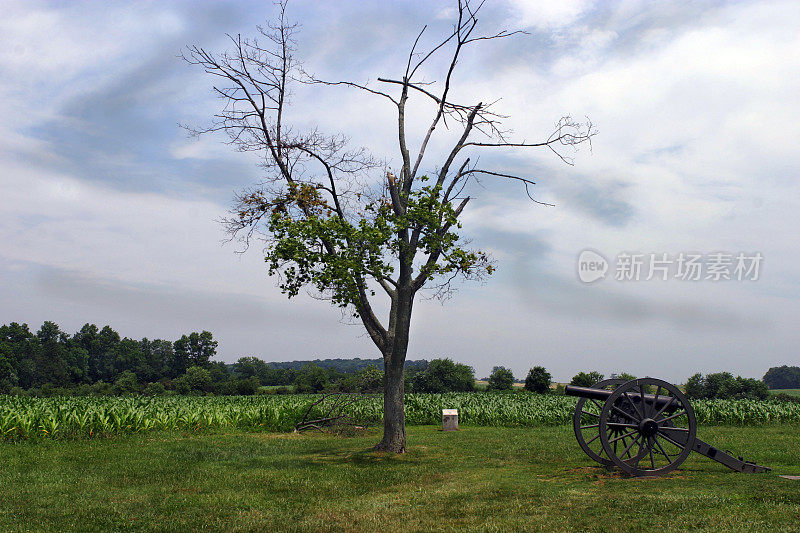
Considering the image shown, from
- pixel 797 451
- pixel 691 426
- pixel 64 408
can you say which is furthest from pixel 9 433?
pixel 797 451

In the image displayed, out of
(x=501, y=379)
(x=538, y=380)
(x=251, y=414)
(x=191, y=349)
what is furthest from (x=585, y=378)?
(x=191, y=349)

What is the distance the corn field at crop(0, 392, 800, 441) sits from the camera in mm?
19531

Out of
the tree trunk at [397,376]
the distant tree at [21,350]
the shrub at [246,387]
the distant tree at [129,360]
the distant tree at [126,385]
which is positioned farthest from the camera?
the distant tree at [129,360]

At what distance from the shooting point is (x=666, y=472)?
1179 cm

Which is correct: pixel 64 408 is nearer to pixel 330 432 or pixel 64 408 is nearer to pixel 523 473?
pixel 330 432

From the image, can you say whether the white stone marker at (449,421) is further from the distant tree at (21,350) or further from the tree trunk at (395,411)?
the distant tree at (21,350)

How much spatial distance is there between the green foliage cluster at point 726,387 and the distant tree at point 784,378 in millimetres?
54481

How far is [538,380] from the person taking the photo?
160 feet

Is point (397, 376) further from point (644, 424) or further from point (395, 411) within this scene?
point (644, 424)

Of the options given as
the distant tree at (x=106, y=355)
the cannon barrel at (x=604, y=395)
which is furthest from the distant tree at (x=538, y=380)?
the distant tree at (x=106, y=355)

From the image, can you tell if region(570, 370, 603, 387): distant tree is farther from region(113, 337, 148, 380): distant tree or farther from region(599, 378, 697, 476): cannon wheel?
region(113, 337, 148, 380): distant tree

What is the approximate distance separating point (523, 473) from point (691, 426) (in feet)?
12.1

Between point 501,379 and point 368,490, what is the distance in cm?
5318

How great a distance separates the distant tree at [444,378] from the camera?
62.3 meters
